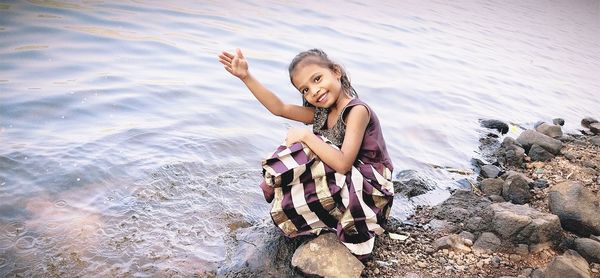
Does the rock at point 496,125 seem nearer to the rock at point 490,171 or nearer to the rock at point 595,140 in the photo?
the rock at point 595,140

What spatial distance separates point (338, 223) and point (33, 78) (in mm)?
4857

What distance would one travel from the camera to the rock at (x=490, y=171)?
501 cm

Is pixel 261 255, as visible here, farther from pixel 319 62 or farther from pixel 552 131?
pixel 552 131

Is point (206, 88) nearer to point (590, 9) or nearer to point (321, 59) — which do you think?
point (321, 59)

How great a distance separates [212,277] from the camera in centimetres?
283

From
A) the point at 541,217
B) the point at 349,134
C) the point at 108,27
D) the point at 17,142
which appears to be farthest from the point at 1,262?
the point at 108,27

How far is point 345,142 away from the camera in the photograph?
2.88m

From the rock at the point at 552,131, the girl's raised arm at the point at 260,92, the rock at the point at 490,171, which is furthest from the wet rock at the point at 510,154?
the girl's raised arm at the point at 260,92

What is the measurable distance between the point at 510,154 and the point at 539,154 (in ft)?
1.33

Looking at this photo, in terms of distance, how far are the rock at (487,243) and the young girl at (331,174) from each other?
2.46ft

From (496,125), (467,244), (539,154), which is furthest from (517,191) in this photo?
(496,125)

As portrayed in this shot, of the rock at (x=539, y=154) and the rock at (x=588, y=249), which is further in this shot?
the rock at (x=539, y=154)

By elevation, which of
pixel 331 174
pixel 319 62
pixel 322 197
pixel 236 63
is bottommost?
pixel 322 197

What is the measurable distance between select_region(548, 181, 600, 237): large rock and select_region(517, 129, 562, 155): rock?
7.41 feet
